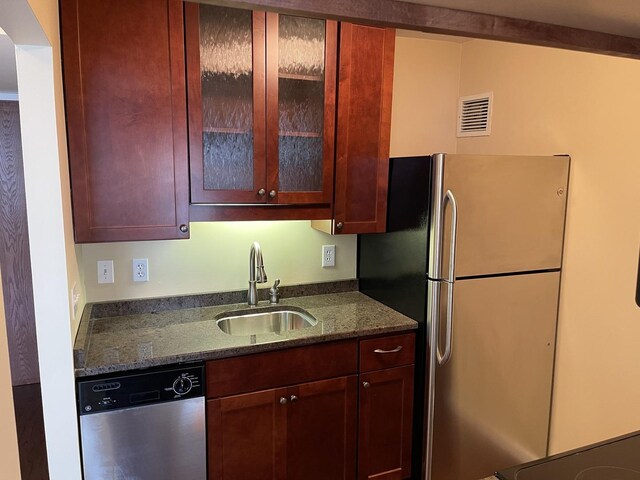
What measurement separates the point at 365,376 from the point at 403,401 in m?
0.25

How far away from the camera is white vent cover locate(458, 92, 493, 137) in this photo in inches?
105

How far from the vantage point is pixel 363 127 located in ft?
7.29

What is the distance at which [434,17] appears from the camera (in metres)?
0.42

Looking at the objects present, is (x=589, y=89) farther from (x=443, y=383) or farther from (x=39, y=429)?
(x=39, y=429)

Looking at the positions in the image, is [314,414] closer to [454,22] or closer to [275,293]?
[275,293]

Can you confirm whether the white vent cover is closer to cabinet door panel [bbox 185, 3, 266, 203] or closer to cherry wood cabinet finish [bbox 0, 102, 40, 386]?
cabinet door panel [bbox 185, 3, 266, 203]

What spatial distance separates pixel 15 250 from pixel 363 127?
2885mm

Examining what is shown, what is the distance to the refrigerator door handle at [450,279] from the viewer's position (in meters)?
2.00

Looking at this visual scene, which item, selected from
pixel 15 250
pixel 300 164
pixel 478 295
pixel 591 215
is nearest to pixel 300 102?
pixel 300 164

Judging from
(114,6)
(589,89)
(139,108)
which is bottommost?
(139,108)

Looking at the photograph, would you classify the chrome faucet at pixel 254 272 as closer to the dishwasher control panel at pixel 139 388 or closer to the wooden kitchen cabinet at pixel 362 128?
the wooden kitchen cabinet at pixel 362 128

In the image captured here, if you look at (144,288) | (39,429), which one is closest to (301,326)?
(144,288)

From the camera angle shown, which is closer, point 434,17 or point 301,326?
point 434,17

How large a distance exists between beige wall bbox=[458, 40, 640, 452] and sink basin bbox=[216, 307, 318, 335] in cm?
131
